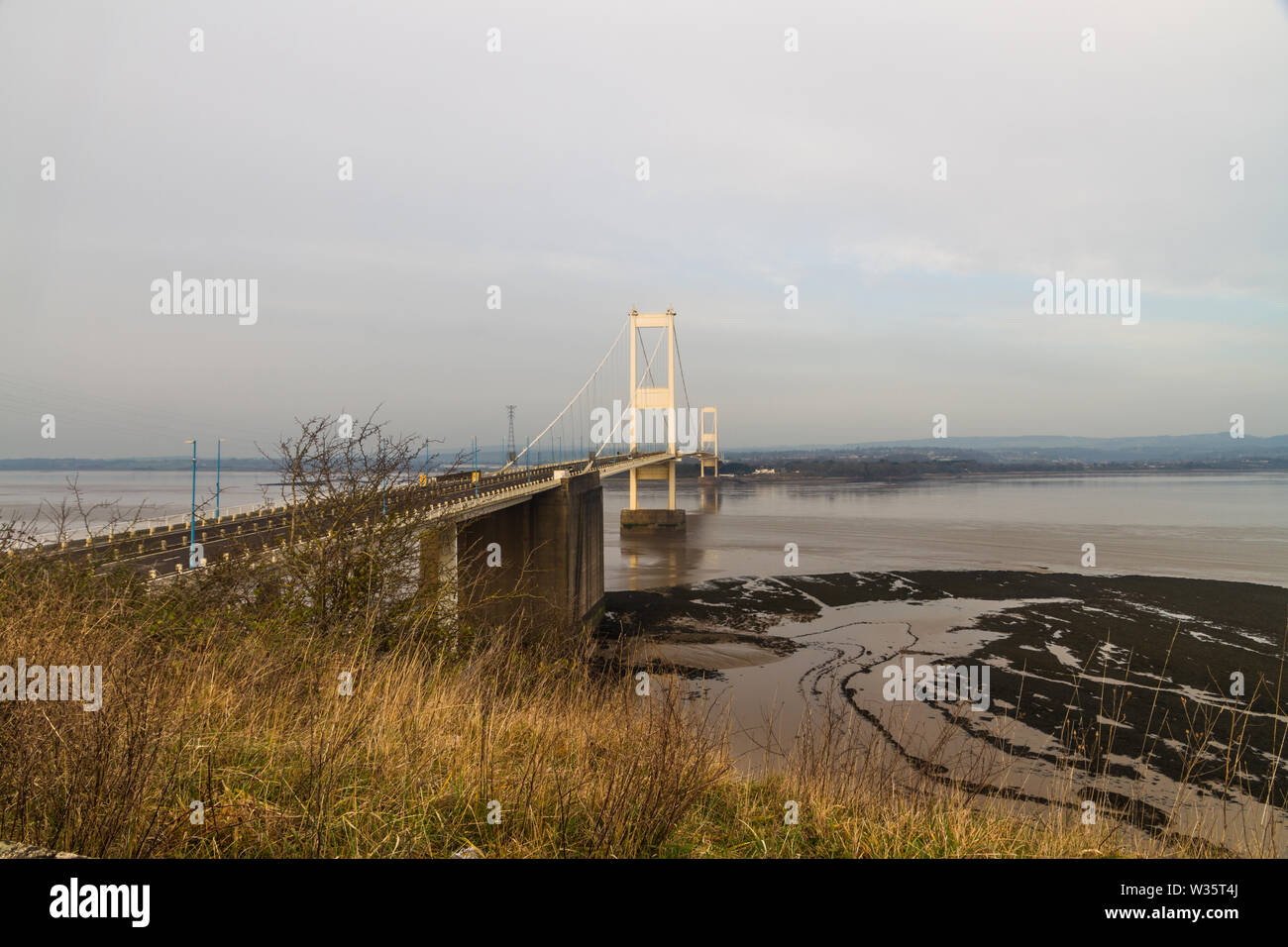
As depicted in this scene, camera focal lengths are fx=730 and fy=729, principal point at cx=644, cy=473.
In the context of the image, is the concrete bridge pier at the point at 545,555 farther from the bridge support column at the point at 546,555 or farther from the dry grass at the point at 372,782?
the dry grass at the point at 372,782

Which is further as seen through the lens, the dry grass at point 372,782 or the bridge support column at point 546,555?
the bridge support column at point 546,555

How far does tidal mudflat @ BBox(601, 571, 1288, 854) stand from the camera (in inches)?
439

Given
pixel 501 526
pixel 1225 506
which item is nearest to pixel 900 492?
pixel 1225 506

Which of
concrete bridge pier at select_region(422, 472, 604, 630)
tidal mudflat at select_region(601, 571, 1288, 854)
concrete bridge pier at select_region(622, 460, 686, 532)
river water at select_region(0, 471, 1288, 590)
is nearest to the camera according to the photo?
tidal mudflat at select_region(601, 571, 1288, 854)

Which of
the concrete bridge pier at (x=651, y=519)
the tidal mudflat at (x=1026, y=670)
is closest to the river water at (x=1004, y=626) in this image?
the tidal mudflat at (x=1026, y=670)

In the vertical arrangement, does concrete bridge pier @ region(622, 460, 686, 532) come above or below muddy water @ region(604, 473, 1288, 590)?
above

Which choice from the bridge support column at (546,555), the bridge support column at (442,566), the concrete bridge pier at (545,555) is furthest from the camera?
the bridge support column at (546,555)

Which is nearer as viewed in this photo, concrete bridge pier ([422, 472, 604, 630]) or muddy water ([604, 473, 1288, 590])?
concrete bridge pier ([422, 472, 604, 630])

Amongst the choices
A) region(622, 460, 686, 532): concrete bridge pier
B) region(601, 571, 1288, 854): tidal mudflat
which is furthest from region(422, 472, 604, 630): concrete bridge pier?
region(622, 460, 686, 532): concrete bridge pier

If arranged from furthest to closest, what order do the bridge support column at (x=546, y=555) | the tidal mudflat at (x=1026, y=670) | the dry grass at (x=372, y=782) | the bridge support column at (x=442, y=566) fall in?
the bridge support column at (x=546, y=555)
the tidal mudflat at (x=1026, y=670)
the bridge support column at (x=442, y=566)
the dry grass at (x=372, y=782)

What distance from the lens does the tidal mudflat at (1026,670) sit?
11.2 m

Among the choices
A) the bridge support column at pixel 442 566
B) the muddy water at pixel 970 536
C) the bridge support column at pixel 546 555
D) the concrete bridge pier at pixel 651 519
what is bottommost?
the muddy water at pixel 970 536

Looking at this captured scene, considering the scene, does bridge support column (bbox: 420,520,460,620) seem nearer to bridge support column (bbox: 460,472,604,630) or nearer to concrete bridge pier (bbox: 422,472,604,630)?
concrete bridge pier (bbox: 422,472,604,630)

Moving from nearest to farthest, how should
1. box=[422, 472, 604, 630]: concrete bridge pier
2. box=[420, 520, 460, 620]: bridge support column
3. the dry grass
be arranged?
the dry grass → box=[420, 520, 460, 620]: bridge support column → box=[422, 472, 604, 630]: concrete bridge pier
